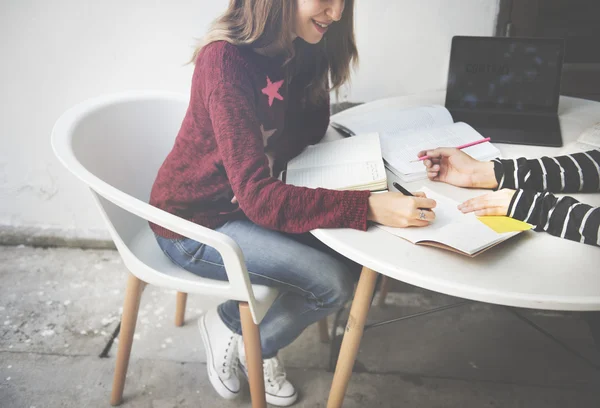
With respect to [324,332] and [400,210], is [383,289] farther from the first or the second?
[400,210]

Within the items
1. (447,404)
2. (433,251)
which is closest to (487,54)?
(433,251)

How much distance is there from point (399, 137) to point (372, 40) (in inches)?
21.6

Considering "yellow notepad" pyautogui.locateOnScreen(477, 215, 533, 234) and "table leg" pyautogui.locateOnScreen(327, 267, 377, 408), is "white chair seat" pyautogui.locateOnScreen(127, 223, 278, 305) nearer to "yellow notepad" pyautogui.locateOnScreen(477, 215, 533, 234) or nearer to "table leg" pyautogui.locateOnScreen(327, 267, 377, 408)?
"table leg" pyautogui.locateOnScreen(327, 267, 377, 408)

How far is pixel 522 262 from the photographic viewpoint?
91 centimetres

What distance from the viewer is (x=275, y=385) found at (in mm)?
1526

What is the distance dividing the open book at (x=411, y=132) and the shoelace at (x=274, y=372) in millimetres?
680

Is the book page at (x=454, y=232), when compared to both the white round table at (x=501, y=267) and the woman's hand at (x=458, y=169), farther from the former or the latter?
the woman's hand at (x=458, y=169)

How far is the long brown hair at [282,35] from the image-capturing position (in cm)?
117

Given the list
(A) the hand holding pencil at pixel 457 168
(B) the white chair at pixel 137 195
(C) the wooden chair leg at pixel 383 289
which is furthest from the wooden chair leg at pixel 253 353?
(C) the wooden chair leg at pixel 383 289

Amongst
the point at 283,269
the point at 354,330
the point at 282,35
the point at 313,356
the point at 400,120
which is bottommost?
the point at 313,356

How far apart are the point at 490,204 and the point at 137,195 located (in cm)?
96

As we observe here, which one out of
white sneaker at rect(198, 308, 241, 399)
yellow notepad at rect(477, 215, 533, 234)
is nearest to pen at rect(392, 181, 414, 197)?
yellow notepad at rect(477, 215, 533, 234)

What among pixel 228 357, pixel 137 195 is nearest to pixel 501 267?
pixel 228 357

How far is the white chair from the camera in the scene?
111cm
